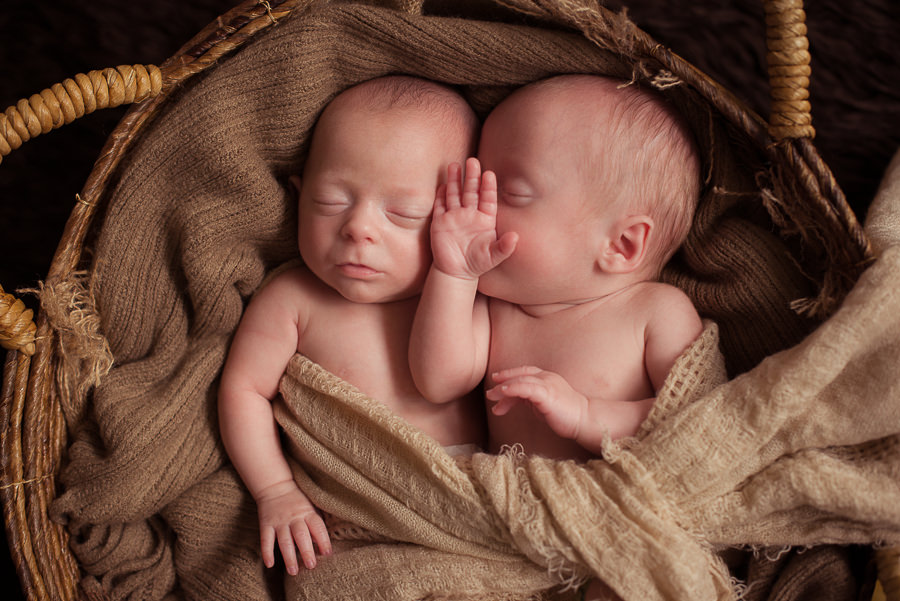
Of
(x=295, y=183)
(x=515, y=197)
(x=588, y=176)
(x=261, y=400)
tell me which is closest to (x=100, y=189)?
(x=295, y=183)

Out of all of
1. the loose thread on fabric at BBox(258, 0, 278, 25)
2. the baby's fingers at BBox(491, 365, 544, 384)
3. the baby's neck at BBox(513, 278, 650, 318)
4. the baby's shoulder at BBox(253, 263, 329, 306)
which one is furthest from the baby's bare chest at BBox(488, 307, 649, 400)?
the loose thread on fabric at BBox(258, 0, 278, 25)

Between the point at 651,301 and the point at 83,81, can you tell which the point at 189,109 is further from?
the point at 651,301

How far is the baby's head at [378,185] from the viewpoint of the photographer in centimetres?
116

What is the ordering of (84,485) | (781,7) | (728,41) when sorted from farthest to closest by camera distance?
(728,41) → (84,485) → (781,7)

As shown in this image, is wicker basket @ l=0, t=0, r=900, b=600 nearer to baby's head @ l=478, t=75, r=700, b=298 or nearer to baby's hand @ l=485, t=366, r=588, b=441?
baby's head @ l=478, t=75, r=700, b=298

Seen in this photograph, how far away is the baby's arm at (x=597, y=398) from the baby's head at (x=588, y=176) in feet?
0.39

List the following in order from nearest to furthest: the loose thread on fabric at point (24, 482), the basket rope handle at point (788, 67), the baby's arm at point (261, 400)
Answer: the basket rope handle at point (788, 67) → the loose thread on fabric at point (24, 482) → the baby's arm at point (261, 400)

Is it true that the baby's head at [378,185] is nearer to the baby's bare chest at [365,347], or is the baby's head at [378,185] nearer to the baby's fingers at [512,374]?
the baby's bare chest at [365,347]

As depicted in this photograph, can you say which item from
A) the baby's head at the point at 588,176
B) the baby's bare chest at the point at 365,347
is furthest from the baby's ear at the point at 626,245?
the baby's bare chest at the point at 365,347

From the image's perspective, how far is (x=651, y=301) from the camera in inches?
45.8

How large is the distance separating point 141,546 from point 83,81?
0.76 metres

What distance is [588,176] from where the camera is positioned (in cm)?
112

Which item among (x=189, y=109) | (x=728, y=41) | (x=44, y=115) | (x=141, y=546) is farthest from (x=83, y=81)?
(x=728, y=41)

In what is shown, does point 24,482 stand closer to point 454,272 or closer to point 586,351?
point 454,272
